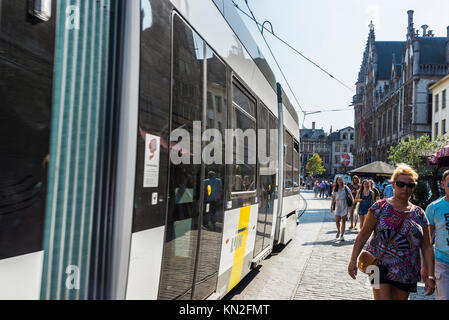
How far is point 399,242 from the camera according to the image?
3.73m

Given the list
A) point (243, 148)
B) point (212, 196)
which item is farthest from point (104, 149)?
point (243, 148)

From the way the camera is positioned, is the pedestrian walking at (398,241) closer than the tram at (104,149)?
No

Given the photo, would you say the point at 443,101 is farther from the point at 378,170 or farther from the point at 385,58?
the point at 385,58

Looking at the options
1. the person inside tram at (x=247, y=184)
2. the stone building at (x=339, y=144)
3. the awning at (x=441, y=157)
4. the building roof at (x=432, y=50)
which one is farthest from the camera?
the stone building at (x=339, y=144)

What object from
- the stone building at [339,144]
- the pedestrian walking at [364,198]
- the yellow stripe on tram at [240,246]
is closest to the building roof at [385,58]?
the stone building at [339,144]

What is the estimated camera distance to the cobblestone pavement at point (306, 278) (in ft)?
20.9

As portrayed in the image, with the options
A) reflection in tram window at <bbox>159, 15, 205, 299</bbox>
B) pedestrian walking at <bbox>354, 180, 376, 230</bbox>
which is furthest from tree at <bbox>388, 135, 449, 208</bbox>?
reflection in tram window at <bbox>159, 15, 205, 299</bbox>

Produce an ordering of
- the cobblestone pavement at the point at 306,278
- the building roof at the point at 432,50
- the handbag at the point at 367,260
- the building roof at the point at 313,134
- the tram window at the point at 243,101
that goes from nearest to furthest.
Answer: the handbag at the point at 367,260 → the tram window at the point at 243,101 → the cobblestone pavement at the point at 306,278 → the building roof at the point at 432,50 → the building roof at the point at 313,134

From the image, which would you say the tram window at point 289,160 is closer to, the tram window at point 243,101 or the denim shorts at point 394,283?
the tram window at point 243,101

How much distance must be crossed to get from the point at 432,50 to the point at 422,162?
121 ft

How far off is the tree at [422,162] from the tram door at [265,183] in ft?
33.3

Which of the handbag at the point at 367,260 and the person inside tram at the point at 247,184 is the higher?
the person inside tram at the point at 247,184

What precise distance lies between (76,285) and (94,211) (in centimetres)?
37
